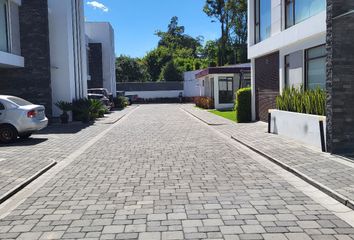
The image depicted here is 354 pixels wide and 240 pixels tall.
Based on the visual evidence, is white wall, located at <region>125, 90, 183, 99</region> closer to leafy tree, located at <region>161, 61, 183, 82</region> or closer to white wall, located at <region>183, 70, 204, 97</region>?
white wall, located at <region>183, 70, 204, 97</region>

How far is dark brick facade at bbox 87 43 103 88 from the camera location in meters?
42.1

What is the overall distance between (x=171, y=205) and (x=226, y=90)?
93.4 ft

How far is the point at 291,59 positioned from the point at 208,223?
11.9 metres

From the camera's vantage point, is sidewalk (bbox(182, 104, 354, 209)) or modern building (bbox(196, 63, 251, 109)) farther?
modern building (bbox(196, 63, 251, 109))

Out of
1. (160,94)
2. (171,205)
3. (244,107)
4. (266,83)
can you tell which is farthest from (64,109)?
(160,94)

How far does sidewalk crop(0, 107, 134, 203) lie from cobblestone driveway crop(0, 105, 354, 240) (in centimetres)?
57

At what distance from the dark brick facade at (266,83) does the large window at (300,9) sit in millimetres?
2182

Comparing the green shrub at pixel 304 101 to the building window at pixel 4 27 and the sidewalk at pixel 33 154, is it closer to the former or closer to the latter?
the sidewalk at pixel 33 154

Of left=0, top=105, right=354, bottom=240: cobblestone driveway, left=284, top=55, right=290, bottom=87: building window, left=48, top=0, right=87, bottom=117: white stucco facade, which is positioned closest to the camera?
left=0, top=105, right=354, bottom=240: cobblestone driveway

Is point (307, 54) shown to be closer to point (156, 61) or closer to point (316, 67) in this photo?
point (316, 67)

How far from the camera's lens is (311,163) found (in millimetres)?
9117

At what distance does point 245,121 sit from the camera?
21078mm

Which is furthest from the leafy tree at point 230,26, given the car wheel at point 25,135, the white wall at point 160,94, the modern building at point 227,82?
the car wheel at point 25,135

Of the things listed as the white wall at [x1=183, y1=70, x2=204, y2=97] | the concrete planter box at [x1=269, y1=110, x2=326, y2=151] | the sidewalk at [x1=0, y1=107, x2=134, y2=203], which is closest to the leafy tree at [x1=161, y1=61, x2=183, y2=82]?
the white wall at [x1=183, y1=70, x2=204, y2=97]
